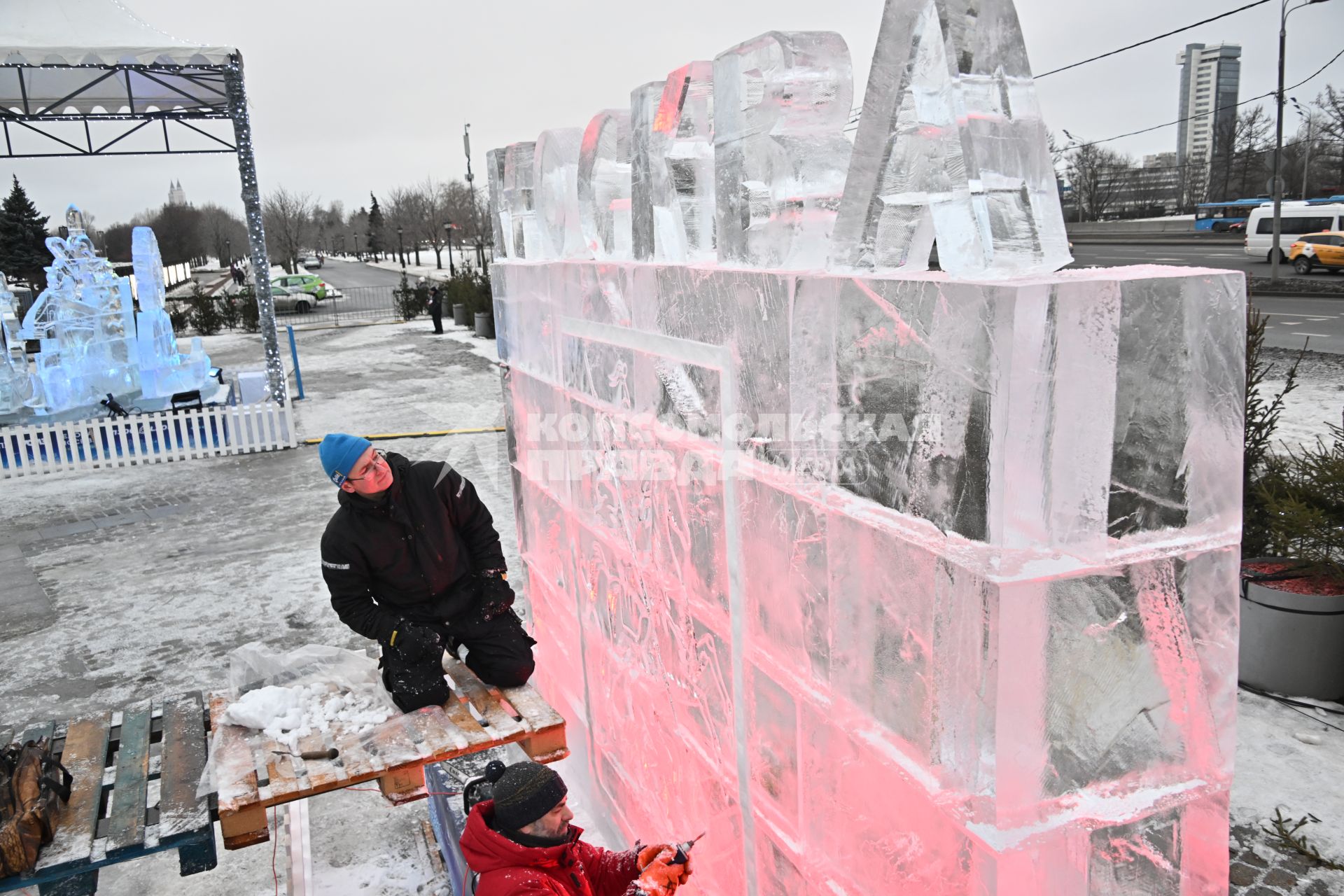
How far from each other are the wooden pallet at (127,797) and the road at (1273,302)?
3226 millimetres

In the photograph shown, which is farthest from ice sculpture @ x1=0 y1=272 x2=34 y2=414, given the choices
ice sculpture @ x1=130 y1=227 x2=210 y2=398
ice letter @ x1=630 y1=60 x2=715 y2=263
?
ice letter @ x1=630 y1=60 x2=715 y2=263

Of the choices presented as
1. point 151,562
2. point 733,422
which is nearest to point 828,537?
point 733,422

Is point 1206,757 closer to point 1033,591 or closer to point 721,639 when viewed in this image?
point 1033,591

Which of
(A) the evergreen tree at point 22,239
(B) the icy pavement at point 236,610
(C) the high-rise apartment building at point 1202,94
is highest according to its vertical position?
(C) the high-rise apartment building at point 1202,94

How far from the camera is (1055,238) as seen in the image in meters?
1.63

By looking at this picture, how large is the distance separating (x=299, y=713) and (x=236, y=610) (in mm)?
3796

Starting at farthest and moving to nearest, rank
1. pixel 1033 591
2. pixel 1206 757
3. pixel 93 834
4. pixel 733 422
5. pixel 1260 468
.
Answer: pixel 1260 468, pixel 93 834, pixel 733 422, pixel 1206 757, pixel 1033 591

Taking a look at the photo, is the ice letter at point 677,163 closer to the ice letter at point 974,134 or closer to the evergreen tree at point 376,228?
the ice letter at point 974,134

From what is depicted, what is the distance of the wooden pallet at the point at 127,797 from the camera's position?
115 inches

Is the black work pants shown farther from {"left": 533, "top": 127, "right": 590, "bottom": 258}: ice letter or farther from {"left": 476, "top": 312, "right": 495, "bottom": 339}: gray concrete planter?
{"left": 476, "top": 312, "right": 495, "bottom": 339}: gray concrete planter

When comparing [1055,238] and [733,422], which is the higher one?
[1055,238]

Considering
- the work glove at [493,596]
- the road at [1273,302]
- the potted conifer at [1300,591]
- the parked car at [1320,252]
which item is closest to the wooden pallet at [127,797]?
the work glove at [493,596]

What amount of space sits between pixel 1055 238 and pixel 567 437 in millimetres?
2621

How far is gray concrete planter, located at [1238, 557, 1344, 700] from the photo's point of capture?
461cm
